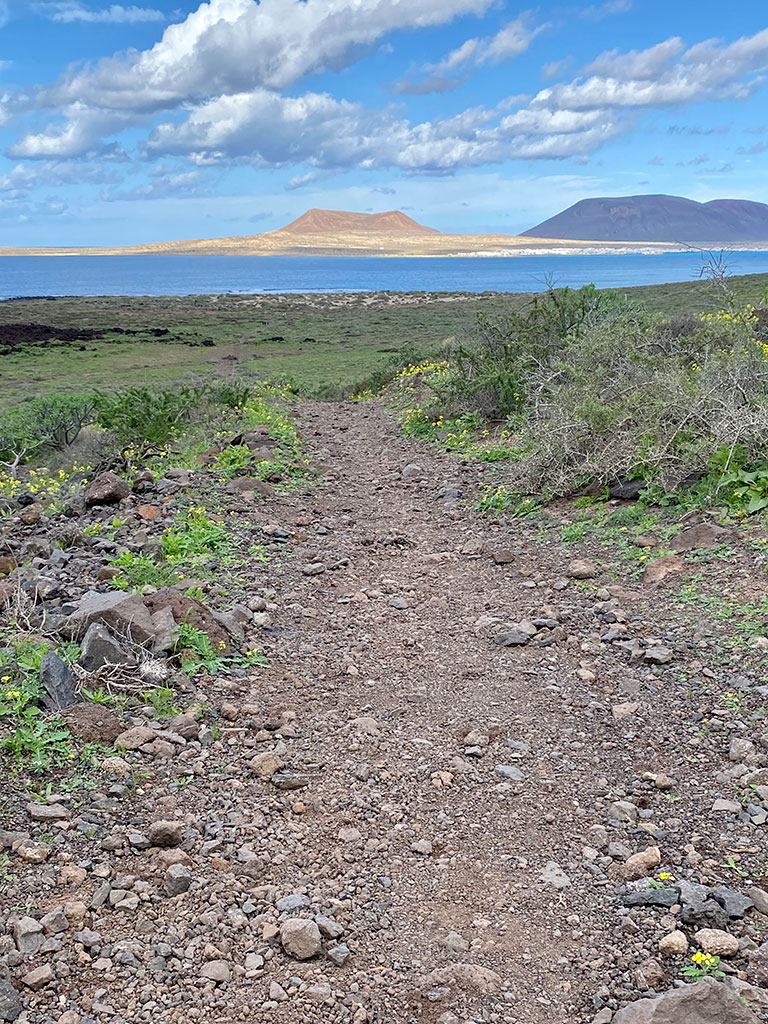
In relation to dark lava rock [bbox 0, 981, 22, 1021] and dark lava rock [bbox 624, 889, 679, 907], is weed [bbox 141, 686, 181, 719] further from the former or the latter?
dark lava rock [bbox 624, 889, 679, 907]

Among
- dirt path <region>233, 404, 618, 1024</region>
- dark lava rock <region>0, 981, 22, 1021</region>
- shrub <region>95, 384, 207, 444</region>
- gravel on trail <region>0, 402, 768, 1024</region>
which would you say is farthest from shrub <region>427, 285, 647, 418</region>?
dark lava rock <region>0, 981, 22, 1021</region>

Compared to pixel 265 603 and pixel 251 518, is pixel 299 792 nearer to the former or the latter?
pixel 265 603

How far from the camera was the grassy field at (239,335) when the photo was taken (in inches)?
997

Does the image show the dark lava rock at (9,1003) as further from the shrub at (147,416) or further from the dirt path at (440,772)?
the shrub at (147,416)

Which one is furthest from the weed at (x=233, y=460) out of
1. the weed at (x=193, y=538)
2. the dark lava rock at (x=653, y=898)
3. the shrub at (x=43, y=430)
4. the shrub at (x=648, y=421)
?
the dark lava rock at (x=653, y=898)

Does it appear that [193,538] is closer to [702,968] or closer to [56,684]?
[56,684]

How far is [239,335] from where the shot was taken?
40.7 meters

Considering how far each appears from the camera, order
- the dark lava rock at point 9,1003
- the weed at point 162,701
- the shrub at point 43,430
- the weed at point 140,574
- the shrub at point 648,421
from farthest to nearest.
Result: the shrub at point 43,430 → the shrub at point 648,421 → the weed at point 140,574 → the weed at point 162,701 → the dark lava rock at point 9,1003

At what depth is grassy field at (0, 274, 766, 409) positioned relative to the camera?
25.3 meters

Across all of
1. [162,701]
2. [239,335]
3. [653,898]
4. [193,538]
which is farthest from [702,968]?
[239,335]

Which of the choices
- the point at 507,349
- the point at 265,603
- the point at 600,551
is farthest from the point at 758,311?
the point at 265,603

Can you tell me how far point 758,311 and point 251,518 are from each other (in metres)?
8.40

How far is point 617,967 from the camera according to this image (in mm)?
2375

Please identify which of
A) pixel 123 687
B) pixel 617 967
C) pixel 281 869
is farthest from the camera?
pixel 123 687
